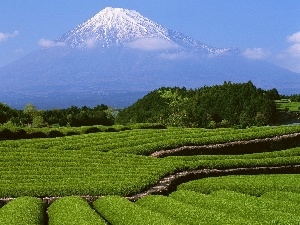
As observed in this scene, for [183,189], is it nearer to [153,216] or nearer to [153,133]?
[153,216]

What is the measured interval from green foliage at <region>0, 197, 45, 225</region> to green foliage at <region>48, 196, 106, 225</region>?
62 cm

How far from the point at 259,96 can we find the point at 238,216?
163 m

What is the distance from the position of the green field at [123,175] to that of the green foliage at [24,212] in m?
0.06

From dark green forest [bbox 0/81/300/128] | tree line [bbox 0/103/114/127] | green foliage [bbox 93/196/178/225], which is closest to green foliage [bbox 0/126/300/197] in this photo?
green foliage [bbox 93/196/178/225]

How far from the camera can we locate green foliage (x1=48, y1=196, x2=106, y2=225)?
1002 inches

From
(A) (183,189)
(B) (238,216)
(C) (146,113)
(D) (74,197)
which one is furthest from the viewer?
(C) (146,113)

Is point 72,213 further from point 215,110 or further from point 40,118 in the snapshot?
point 215,110

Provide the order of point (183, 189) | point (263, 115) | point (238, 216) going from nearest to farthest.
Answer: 1. point (238, 216)
2. point (183, 189)
3. point (263, 115)

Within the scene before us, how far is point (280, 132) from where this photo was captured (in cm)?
5662

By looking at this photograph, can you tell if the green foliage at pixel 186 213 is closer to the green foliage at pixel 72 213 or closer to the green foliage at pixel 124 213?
the green foliage at pixel 124 213

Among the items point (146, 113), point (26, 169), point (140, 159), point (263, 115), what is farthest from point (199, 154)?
point (146, 113)

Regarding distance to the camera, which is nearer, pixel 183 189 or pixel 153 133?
pixel 183 189

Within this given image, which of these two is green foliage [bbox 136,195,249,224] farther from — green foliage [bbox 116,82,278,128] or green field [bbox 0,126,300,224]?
green foliage [bbox 116,82,278,128]

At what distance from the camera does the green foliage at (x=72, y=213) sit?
25.5 meters
